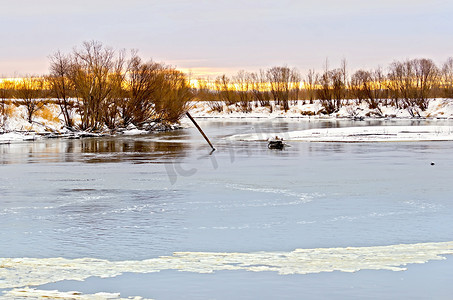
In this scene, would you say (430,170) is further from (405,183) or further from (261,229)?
(261,229)

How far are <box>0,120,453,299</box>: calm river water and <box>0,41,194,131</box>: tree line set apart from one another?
2212 centimetres

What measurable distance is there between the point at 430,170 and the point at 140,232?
1136cm

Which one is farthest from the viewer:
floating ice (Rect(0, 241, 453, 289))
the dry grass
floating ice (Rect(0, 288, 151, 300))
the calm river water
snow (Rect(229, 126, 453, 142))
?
the dry grass

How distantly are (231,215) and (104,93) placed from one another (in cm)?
3462

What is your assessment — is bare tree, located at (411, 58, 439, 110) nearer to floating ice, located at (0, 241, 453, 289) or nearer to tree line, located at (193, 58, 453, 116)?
tree line, located at (193, 58, 453, 116)

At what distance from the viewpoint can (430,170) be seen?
18797mm

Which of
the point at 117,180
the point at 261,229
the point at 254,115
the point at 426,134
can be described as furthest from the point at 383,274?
the point at 254,115

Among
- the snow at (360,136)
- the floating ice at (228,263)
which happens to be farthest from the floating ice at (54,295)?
the snow at (360,136)

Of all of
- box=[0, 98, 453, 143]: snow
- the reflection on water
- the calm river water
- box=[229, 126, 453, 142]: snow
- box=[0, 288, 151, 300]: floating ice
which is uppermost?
box=[0, 98, 453, 143]: snow

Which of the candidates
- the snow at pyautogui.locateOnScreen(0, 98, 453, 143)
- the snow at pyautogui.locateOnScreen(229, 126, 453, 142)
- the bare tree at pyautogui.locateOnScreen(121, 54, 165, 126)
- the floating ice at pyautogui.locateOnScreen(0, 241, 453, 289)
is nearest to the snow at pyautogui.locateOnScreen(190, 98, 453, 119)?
the snow at pyautogui.locateOnScreen(0, 98, 453, 143)

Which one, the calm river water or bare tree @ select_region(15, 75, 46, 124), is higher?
bare tree @ select_region(15, 75, 46, 124)

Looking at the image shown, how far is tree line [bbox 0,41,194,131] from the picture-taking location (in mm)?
44344

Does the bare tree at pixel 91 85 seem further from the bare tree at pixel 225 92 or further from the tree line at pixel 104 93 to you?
the bare tree at pixel 225 92

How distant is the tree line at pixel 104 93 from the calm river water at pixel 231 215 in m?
22.1
